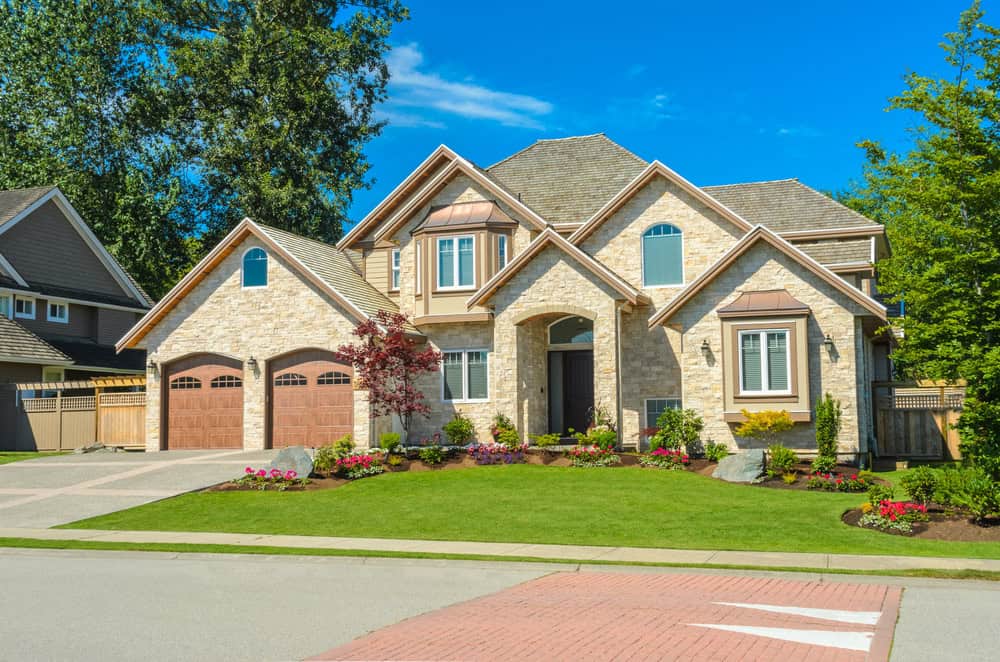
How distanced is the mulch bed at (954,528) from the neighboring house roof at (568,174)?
53.1ft

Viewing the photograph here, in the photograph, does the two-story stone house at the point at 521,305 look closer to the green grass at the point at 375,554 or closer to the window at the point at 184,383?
the window at the point at 184,383

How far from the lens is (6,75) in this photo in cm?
4509

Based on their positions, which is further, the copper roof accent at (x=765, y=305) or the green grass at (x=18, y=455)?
the green grass at (x=18, y=455)

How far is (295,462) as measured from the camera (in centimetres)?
2292

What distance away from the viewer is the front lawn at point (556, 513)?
15.4 metres

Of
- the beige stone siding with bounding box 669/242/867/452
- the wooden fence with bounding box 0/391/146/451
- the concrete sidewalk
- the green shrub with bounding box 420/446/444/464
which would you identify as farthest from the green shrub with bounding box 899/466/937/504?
the wooden fence with bounding box 0/391/146/451

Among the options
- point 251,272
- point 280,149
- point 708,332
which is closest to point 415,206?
point 251,272

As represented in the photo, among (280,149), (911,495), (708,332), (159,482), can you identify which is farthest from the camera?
(280,149)

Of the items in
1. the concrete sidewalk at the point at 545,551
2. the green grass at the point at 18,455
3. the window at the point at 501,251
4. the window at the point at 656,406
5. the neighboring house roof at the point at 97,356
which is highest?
the window at the point at 501,251

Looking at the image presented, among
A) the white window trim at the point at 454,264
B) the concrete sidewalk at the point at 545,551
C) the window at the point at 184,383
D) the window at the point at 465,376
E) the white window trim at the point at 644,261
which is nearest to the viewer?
the concrete sidewalk at the point at 545,551

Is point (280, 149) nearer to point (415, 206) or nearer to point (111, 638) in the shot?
point (415, 206)

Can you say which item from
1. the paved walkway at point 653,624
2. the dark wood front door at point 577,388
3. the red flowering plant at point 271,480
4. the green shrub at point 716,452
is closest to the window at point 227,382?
the red flowering plant at point 271,480

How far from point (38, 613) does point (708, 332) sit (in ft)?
62.2

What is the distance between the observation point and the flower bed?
2462cm
